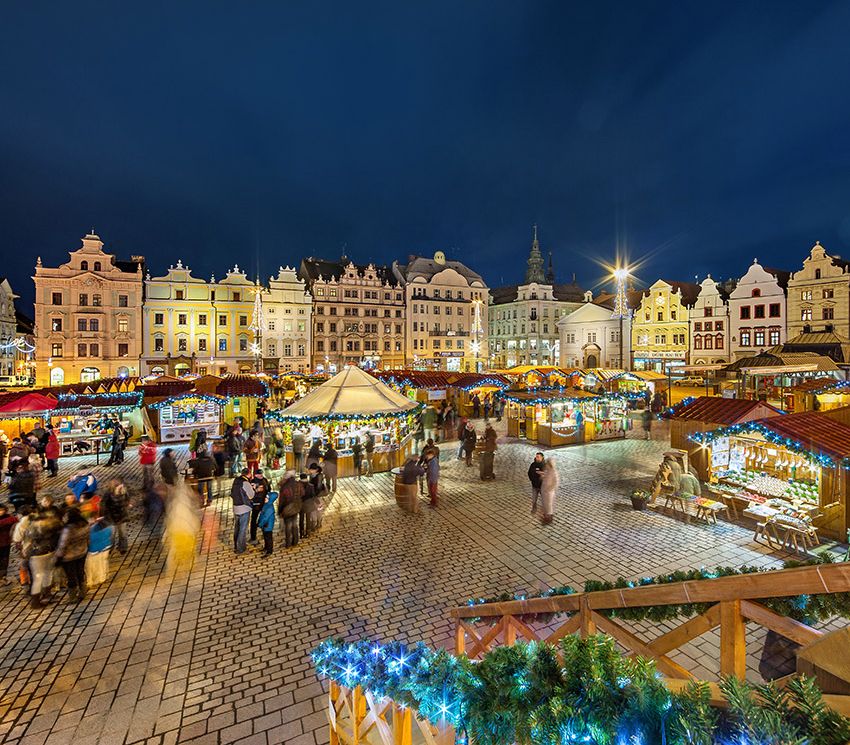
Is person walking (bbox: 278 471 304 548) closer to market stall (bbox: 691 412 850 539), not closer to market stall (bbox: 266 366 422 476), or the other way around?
market stall (bbox: 266 366 422 476)

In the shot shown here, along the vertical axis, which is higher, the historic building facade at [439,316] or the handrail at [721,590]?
the historic building facade at [439,316]

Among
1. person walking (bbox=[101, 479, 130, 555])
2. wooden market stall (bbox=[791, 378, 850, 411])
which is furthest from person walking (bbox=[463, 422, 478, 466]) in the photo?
wooden market stall (bbox=[791, 378, 850, 411])

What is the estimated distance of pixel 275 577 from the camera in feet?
26.7

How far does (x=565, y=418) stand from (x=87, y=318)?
146 ft

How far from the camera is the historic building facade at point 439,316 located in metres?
57.6

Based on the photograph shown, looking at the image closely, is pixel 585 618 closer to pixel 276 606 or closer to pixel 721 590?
pixel 721 590

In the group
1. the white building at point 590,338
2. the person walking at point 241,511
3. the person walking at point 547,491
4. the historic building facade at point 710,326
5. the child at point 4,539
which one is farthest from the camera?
the white building at point 590,338

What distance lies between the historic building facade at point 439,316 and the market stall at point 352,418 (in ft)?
129

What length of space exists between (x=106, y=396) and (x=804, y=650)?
884 inches

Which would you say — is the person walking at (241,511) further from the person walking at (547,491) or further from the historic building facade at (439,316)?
the historic building facade at (439,316)

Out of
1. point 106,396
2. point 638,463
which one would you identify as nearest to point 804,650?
point 638,463

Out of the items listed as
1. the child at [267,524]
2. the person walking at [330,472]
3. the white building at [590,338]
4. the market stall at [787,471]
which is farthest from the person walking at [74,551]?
the white building at [590,338]

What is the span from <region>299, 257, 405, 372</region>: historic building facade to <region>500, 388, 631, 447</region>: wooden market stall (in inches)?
1330

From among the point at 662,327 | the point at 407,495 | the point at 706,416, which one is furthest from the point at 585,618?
the point at 662,327
